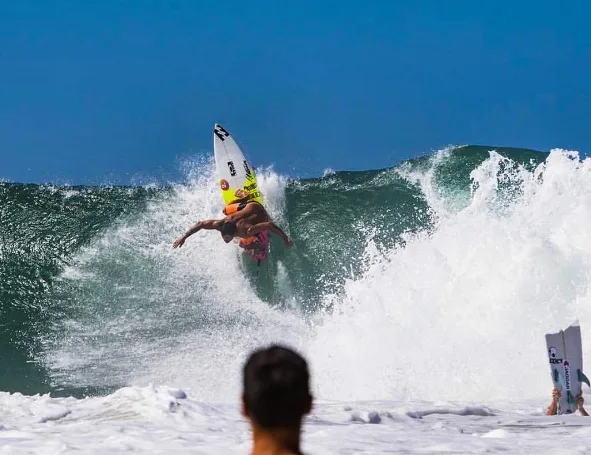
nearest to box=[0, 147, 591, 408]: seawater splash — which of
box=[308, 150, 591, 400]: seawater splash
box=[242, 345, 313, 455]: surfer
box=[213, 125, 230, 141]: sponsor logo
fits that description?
box=[308, 150, 591, 400]: seawater splash

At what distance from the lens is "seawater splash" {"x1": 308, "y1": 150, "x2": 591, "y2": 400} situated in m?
9.95

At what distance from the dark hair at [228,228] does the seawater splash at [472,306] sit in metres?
3.41

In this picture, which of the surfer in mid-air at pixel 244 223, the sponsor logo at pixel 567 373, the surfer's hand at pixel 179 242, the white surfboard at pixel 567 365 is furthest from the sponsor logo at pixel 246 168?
the sponsor logo at pixel 567 373

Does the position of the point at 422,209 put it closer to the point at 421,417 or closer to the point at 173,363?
Result: the point at 173,363

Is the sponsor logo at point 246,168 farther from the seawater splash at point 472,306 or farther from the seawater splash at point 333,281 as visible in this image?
the seawater splash at point 472,306

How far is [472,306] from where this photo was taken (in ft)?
36.1

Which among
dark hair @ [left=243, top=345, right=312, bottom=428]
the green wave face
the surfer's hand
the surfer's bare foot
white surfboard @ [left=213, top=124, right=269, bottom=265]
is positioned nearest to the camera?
dark hair @ [left=243, top=345, right=312, bottom=428]

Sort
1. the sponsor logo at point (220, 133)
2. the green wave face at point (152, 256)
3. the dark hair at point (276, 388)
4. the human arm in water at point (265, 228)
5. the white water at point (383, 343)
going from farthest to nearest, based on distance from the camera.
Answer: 1. the sponsor logo at point (220, 133)
2. the human arm in water at point (265, 228)
3. the green wave face at point (152, 256)
4. the white water at point (383, 343)
5. the dark hair at point (276, 388)

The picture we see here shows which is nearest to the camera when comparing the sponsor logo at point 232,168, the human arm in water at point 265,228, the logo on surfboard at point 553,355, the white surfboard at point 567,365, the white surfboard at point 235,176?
the white surfboard at point 567,365

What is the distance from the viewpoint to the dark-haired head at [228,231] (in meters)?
15.9

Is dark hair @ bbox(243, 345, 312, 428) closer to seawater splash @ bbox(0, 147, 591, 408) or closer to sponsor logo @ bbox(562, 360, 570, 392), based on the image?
sponsor logo @ bbox(562, 360, 570, 392)

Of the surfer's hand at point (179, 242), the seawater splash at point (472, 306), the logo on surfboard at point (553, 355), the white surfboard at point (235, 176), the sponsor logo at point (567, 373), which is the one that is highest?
the white surfboard at point (235, 176)

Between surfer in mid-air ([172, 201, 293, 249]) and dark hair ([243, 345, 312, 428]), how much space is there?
555 inches

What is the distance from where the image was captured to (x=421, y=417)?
21.4 feet
